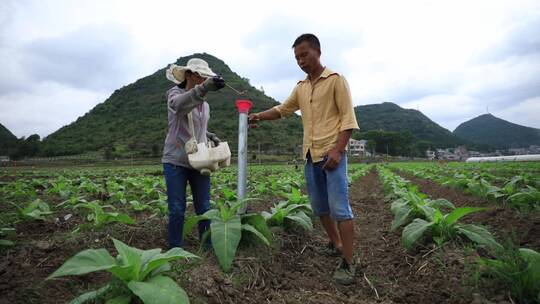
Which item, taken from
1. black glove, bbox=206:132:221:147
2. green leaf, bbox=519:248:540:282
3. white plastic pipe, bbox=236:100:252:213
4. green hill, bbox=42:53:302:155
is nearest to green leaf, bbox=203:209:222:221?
white plastic pipe, bbox=236:100:252:213

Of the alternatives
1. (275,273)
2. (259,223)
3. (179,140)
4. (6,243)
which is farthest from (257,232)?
(6,243)

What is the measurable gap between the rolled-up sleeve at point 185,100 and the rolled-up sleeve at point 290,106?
0.95 meters

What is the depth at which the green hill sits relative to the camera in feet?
188

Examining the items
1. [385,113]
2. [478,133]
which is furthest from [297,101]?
[478,133]

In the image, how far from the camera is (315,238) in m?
4.10

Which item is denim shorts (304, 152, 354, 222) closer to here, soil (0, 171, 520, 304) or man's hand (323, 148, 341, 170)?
man's hand (323, 148, 341, 170)

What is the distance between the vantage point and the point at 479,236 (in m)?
2.78

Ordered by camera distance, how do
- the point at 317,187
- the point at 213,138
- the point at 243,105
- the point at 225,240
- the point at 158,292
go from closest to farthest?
the point at 158,292, the point at 225,240, the point at 317,187, the point at 243,105, the point at 213,138

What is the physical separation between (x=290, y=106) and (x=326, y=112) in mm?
639

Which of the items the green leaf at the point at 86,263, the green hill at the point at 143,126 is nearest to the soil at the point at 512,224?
the green leaf at the point at 86,263

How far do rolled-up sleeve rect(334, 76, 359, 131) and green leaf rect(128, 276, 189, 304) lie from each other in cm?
179

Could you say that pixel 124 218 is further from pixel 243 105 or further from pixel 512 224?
pixel 512 224

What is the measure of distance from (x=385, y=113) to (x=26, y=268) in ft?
558

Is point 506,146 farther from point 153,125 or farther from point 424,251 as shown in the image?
point 424,251
